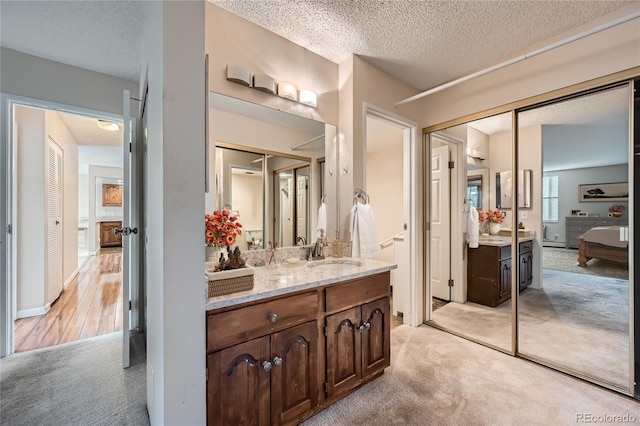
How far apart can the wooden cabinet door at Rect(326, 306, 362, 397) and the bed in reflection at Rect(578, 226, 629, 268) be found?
184 cm

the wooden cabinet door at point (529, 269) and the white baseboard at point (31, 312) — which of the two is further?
the white baseboard at point (31, 312)

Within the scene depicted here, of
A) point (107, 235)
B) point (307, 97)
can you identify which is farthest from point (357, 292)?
point (107, 235)

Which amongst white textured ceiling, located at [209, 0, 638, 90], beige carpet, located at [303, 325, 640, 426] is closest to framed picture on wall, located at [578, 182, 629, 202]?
white textured ceiling, located at [209, 0, 638, 90]

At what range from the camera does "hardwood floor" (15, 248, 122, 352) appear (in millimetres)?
2531

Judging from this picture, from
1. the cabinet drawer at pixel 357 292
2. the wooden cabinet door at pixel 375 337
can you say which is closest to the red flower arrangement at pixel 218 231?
the cabinet drawer at pixel 357 292

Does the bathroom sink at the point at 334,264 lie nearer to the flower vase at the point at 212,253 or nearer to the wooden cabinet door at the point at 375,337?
the wooden cabinet door at the point at 375,337

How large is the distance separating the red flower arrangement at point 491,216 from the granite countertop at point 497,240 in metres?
0.15

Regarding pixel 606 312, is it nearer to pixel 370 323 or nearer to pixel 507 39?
pixel 370 323

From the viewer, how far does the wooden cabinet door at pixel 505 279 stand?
2408 millimetres

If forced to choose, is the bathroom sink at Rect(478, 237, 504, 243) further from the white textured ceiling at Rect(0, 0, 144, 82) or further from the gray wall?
→ the white textured ceiling at Rect(0, 0, 144, 82)

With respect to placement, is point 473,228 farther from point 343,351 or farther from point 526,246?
point 343,351

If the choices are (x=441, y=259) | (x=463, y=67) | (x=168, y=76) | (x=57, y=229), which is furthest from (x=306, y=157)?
(x=57, y=229)

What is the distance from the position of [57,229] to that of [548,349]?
226 inches

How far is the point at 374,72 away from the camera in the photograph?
2531mm
